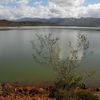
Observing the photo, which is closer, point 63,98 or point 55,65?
point 63,98

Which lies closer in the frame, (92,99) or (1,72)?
(92,99)

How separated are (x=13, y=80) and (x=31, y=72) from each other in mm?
1891

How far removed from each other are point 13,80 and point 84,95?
7.74m

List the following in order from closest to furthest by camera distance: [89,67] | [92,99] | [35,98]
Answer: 1. [92,99]
2. [35,98]
3. [89,67]

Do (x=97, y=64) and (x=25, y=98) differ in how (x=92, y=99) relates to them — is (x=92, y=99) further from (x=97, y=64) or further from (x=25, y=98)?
(x=97, y=64)

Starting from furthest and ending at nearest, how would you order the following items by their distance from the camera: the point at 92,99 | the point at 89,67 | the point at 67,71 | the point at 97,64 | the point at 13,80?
the point at 97,64, the point at 89,67, the point at 13,80, the point at 67,71, the point at 92,99

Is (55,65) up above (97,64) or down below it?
above

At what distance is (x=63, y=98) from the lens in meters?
8.99

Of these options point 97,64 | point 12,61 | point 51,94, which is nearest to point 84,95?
point 51,94

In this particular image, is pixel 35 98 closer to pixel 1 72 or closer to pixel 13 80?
pixel 13 80

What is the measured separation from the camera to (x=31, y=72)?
18.0m

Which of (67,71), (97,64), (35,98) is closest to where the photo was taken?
(35,98)

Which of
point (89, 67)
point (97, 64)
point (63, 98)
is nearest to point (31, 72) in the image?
point (89, 67)

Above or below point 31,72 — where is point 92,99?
above
